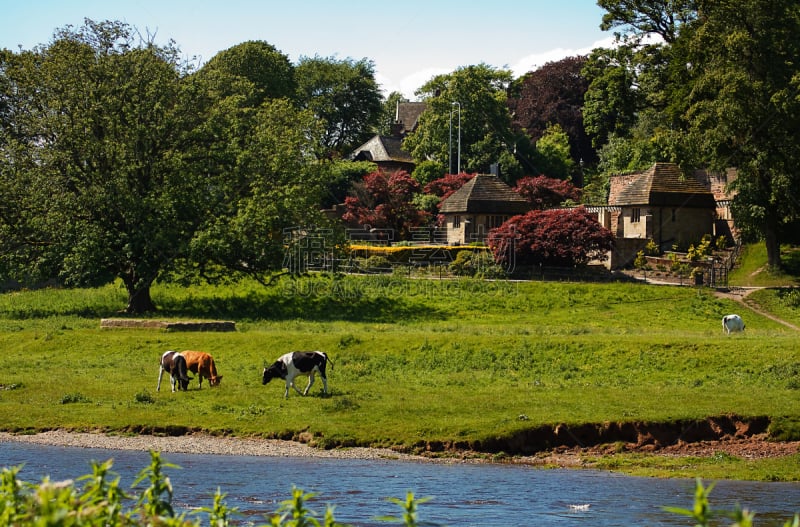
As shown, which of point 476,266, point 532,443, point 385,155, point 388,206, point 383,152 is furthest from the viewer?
point 383,152

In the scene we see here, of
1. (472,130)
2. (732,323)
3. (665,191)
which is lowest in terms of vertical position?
(732,323)

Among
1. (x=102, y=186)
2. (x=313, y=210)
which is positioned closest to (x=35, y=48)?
(x=102, y=186)

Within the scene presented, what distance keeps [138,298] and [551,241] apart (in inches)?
994

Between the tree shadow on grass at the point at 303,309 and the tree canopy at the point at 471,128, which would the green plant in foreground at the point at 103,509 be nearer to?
the tree shadow on grass at the point at 303,309

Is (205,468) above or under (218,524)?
under

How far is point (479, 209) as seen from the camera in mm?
76062

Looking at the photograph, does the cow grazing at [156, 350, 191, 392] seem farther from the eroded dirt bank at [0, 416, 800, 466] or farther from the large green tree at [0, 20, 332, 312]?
the large green tree at [0, 20, 332, 312]

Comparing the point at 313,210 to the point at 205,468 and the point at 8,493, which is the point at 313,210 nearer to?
the point at 205,468

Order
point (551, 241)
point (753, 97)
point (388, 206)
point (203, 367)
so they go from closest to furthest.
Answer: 1. point (203, 367)
2. point (753, 97)
3. point (551, 241)
4. point (388, 206)

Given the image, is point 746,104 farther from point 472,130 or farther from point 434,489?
point 472,130

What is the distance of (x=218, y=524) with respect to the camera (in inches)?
351

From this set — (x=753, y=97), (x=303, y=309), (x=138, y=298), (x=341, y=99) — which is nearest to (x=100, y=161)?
(x=138, y=298)

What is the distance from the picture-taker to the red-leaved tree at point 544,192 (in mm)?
87812

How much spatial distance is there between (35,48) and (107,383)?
27.2 m
